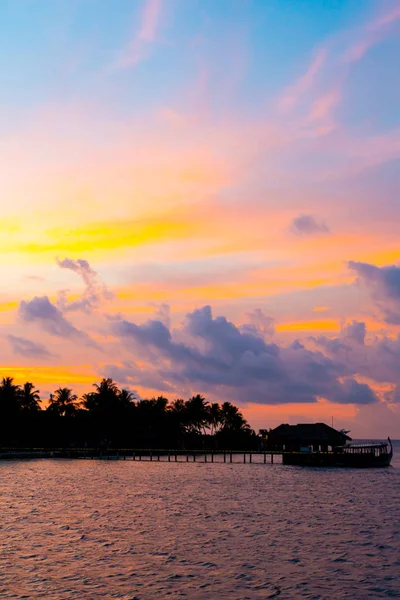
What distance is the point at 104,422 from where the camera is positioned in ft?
490

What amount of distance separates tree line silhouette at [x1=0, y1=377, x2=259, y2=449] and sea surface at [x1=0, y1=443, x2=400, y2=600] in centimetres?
6159

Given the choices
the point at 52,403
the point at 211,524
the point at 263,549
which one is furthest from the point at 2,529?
the point at 52,403

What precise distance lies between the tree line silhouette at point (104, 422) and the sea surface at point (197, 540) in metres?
61.6

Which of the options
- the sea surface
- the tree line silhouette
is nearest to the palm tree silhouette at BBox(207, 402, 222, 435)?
the tree line silhouette

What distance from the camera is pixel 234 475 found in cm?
9881

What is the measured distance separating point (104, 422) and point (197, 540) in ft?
364

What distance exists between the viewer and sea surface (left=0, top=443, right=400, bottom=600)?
2984cm

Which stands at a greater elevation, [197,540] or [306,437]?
[306,437]

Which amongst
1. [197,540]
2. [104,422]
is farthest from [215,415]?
[197,540]

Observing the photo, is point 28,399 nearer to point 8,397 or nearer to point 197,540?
point 8,397

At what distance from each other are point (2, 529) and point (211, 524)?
1489cm

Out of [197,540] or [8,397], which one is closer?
[197,540]

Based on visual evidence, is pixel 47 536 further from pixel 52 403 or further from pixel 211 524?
pixel 52 403

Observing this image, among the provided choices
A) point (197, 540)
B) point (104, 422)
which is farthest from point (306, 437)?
point (197, 540)
